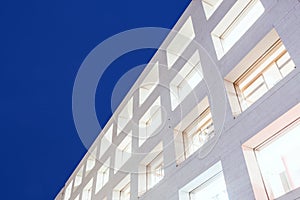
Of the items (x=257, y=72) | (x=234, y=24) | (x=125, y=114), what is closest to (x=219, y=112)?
(x=257, y=72)

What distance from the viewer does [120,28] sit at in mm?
5379

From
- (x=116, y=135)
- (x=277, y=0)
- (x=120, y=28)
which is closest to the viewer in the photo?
(x=277, y=0)

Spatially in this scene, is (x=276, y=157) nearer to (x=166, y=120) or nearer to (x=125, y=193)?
(x=166, y=120)

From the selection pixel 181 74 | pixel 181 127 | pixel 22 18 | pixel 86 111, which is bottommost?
pixel 86 111

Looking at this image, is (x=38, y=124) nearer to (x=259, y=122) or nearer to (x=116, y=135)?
(x=116, y=135)

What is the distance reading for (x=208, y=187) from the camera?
3848 millimetres

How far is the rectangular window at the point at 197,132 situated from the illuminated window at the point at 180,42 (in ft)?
5.54

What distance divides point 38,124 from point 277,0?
6.96 metres

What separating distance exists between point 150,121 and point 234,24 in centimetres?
296

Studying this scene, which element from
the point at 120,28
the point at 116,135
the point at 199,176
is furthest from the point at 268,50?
the point at 116,135

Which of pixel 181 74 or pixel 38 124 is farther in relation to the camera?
pixel 38 124

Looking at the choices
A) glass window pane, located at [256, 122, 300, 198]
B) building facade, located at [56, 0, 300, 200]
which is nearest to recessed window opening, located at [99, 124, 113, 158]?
building facade, located at [56, 0, 300, 200]

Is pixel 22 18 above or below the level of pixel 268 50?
above

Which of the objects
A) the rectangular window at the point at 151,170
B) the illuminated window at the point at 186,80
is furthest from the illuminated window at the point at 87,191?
the illuminated window at the point at 186,80
